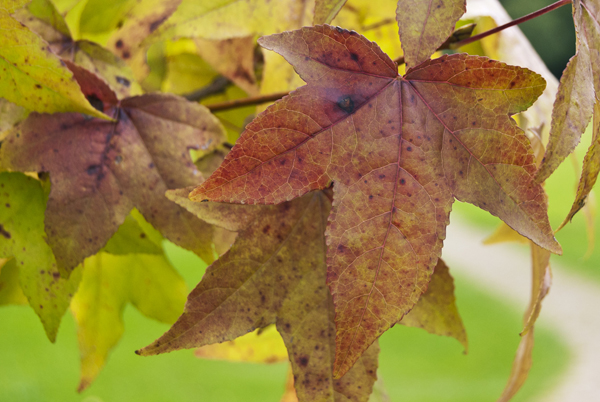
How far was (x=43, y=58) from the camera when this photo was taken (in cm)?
25

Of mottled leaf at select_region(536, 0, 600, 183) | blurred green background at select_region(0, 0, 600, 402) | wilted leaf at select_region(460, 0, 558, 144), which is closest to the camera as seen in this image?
mottled leaf at select_region(536, 0, 600, 183)

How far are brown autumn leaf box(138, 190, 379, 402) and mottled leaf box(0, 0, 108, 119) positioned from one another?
0.08 meters

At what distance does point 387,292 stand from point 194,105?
0.61 ft

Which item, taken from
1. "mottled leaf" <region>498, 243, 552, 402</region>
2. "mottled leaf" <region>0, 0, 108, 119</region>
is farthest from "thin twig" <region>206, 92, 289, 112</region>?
→ "mottled leaf" <region>498, 243, 552, 402</region>

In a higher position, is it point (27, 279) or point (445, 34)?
point (445, 34)

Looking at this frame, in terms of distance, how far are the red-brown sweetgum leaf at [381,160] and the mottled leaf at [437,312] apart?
11cm

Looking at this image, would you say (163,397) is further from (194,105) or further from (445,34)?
(445,34)

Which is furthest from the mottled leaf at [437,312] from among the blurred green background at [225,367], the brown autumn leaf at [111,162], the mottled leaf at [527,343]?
the blurred green background at [225,367]

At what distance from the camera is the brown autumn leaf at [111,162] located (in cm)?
29

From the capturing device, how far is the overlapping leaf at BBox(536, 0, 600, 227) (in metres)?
0.21

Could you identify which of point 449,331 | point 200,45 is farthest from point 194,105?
point 449,331

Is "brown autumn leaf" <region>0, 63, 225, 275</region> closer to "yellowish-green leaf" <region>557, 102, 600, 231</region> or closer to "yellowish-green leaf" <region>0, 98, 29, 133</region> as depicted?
"yellowish-green leaf" <region>0, 98, 29, 133</region>

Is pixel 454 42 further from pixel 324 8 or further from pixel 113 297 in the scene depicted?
pixel 113 297

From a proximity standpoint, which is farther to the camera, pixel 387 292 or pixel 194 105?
pixel 194 105
